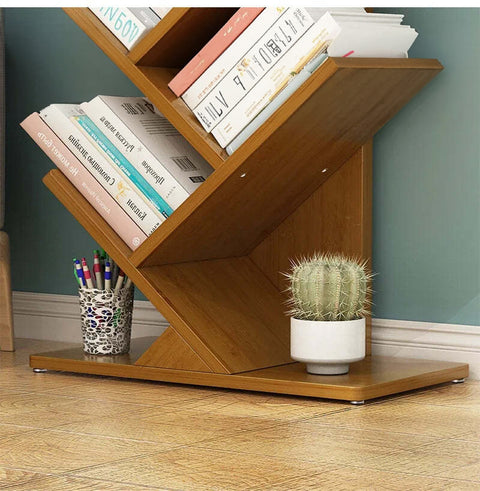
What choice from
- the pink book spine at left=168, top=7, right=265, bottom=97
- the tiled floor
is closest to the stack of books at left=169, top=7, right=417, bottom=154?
the pink book spine at left=168, top=7, right=265, bottom=97

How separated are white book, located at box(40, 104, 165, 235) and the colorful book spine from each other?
0.22 metres

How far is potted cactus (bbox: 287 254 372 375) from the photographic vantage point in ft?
5.88

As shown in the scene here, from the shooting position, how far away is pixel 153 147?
1.99 m

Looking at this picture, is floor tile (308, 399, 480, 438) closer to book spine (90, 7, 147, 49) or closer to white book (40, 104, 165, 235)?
white book (40, 104, 165, 235)

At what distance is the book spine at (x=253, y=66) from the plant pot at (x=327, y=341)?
1.26 feet

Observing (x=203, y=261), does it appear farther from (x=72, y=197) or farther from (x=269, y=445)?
(x=269, y=445)

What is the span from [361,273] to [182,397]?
374 millimetres

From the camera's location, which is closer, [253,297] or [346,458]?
[346,458]

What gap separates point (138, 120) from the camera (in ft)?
6.65

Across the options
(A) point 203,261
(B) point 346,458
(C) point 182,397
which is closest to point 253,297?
(A) point 203,261

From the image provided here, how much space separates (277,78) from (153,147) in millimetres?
307

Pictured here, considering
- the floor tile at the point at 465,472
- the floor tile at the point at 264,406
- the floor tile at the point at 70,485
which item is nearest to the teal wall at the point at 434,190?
the floor tile at the point at 264,406

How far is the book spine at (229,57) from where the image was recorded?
5.89 ft

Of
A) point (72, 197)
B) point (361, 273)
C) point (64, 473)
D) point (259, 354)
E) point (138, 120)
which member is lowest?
point (64, 473)
